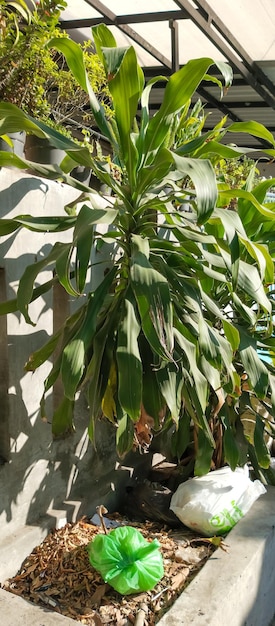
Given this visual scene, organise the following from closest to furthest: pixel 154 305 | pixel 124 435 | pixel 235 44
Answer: pixel 154 305 < pixel 124 435 < pixel 235 44

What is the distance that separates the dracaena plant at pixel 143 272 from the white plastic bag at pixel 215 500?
20 cm

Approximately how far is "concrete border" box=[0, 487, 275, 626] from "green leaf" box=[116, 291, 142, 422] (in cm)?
77

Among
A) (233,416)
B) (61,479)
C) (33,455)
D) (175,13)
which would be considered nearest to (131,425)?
(33,455)

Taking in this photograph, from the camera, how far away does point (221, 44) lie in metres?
5.45

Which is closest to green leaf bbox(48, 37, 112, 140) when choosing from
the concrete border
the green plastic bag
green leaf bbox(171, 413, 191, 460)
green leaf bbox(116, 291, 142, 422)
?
green leaf bbox(116, 291, 142, 422)

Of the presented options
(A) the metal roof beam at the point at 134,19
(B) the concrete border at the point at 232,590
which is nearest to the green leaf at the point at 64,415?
(B) the concrete border at the point at 232,590

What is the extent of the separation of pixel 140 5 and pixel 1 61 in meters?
3.49

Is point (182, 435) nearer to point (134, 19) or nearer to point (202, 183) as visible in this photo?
point (202, 183)

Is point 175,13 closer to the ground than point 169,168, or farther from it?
farther from it

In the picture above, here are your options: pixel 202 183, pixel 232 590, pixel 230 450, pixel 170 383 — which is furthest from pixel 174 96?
pixel 232 590

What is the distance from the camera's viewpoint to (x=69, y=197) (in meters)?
2.53

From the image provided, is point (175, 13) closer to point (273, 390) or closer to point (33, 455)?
point (273, 390)

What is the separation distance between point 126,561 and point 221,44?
4.98m

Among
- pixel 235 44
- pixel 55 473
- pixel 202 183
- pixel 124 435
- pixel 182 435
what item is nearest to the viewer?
pixel 202 183
